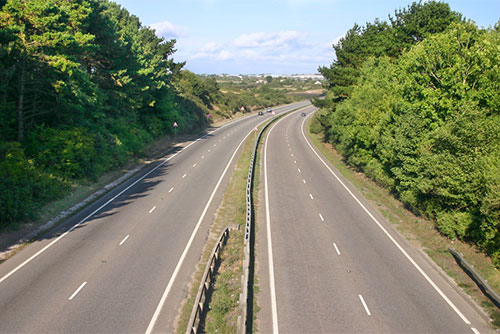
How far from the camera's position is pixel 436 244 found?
21000 mm

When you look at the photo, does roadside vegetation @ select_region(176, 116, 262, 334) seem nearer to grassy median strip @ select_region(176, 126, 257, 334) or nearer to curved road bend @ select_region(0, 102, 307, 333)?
grassy median strip @ select_region(176, 126, 257, 334)

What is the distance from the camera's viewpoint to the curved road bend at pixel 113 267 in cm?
1282

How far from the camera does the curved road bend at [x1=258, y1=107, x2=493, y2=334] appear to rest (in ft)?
44.1

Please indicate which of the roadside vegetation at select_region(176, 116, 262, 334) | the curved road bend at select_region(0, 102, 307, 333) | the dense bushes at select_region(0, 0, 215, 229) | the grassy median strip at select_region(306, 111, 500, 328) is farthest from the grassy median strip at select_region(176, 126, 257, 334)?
the dense bushes at select_region(0, 0, 215, 229)

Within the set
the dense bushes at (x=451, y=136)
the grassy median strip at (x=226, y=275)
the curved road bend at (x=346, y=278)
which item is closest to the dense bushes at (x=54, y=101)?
the grassy median strip at (x=226, y=275)

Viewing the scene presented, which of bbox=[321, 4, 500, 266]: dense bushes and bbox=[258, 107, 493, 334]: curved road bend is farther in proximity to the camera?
bbox=[321, 4, 500, 266]: dense bushes

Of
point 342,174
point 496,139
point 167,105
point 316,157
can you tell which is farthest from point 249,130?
point 496,139

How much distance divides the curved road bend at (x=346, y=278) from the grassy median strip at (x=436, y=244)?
64 cm

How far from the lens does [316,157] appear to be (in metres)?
48.9

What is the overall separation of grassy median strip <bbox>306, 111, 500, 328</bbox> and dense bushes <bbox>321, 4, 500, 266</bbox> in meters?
0.58

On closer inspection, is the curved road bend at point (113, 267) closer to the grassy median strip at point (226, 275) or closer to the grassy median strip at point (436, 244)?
the grassy median strip at point (226, 275)

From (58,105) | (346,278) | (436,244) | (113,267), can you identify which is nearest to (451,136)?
(436,244)

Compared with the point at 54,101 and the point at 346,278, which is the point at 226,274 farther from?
the point at 54,101

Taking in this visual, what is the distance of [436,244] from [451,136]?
6.04m
